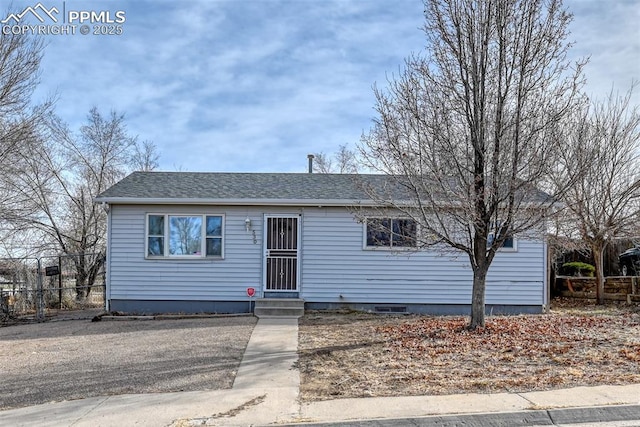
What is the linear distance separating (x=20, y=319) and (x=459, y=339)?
1141cm

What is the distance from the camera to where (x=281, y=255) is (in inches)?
509

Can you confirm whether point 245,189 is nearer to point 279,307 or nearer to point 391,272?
point 279,307

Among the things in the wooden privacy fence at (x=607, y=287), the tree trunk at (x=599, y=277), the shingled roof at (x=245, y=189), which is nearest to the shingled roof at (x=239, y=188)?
the shingled roof at (x=245, y=189)

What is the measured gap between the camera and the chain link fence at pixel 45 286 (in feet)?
44.8

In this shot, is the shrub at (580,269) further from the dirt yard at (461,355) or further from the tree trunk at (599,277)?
the dirt yard at (461,355)

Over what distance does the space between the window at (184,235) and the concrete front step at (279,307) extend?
1.75 metres

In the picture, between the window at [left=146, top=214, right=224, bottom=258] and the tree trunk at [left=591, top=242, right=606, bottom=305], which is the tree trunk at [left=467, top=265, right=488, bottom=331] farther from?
the tree trunk at [left=591, top=242, right=606, bottom=305]

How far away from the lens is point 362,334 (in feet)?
30.7

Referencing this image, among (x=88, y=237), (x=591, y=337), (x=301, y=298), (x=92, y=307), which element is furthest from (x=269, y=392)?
(x=88, y=237)

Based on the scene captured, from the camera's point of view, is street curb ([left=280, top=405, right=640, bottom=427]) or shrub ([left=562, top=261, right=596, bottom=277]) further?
shrub ([left=562, top=261, right=596, bottom=277])

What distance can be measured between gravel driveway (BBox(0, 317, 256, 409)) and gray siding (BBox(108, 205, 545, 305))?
1380 millimetres

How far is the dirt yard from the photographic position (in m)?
5.91

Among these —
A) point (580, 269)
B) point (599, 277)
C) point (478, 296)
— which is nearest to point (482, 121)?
point (478, 296)

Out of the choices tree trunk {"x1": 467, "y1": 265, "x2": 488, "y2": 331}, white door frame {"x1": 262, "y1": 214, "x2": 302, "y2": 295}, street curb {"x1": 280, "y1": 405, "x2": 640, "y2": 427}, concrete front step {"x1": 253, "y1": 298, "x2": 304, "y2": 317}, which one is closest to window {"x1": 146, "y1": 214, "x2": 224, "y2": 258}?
white door frame {"x1": 262, "y1": 214, "x2": 302, "y2": 295}
